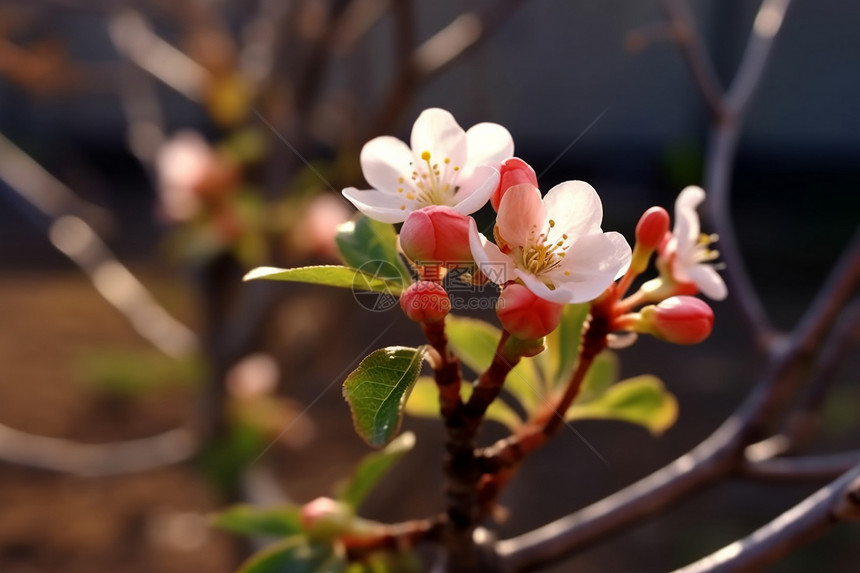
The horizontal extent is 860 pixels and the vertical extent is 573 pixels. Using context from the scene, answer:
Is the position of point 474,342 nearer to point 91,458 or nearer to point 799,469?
point 799,469

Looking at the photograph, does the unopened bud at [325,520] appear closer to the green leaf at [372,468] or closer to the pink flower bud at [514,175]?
the green leaf at [372,468]

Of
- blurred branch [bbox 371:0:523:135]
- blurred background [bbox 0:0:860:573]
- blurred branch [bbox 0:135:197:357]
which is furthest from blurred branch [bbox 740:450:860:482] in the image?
blurred branch [bbox 0:135:197:357]

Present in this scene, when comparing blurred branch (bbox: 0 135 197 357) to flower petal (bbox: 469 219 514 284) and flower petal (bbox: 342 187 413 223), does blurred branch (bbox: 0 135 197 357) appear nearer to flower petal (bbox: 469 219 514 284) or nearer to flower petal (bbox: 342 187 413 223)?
flower petal (bbox: 342 187 413 223)

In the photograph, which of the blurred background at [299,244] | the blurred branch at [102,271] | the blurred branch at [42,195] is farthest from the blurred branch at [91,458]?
the blurred branch at [42,195]

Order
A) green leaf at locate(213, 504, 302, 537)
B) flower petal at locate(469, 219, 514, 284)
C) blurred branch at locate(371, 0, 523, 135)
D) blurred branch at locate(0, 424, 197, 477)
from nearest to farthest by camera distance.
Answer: flower petal at locate(469, 219, 514, 284) < green leaf at locate(213, 504, 302, 537) < blurred branch at locate(371, 0, 523, 135) < blurred branch at locate(0, 424, 197, 477)

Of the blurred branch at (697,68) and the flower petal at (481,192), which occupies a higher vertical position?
the blurred branch at (697,68)
